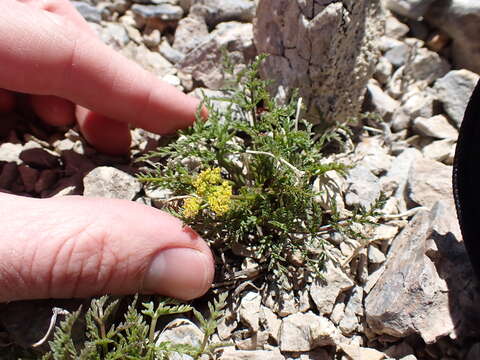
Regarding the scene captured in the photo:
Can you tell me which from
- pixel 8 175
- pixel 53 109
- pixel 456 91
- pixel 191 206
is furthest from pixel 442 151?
pixel 8 175

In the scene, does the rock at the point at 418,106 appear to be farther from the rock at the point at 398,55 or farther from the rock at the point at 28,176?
the rock at the point at 28,176

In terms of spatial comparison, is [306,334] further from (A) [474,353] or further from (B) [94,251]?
(B) [94,251]

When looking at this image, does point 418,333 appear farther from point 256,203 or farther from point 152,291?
point 152,291

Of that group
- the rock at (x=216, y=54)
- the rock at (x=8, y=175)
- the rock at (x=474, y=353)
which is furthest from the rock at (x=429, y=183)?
the rock at (x=8, y=175)

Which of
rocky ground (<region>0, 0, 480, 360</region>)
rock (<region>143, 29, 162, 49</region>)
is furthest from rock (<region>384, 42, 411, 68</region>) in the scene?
rock (<region>143, 29, 162, 49</region>)

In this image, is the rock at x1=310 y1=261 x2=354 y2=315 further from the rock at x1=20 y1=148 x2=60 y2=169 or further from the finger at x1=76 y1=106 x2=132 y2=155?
the rock at x1=20 y1=148 x2=60 y2=169
